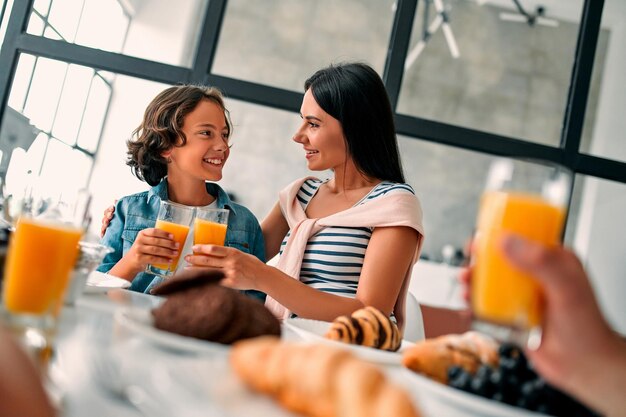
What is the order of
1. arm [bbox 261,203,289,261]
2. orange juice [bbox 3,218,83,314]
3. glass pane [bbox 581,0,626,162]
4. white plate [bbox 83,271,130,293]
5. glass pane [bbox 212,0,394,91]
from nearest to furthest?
orange juice [bbox 3,218,83,314] < white plate [bbox 83,271,130,293] < arm [bbox 261,203,289,261] < glass pane [bbox 581,0,626,162] < glass pane [bbox 212,0,394,91]

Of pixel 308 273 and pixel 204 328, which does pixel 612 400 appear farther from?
pixel 308 273

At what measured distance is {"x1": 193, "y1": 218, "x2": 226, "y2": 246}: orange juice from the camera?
1.63 m

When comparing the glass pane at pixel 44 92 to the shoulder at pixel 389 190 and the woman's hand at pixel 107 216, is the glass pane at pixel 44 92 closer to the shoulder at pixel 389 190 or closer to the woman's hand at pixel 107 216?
the woman's hand at pixel 107 216

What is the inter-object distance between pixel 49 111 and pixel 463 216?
17.8 feet

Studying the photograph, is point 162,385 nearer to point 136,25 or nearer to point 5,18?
point 5,18

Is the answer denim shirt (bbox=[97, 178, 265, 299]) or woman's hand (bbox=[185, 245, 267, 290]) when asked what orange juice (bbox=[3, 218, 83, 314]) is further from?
denim shirt (bbox=[97, 178, 265, 299])

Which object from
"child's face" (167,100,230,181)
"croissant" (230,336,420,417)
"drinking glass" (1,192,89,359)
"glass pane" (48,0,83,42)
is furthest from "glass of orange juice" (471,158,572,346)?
"glass pane" (48,0,83,42)

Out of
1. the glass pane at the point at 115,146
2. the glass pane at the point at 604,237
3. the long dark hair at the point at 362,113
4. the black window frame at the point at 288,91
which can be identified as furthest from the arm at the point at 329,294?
the glass pane at the point at 115,146

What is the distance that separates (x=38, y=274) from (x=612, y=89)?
6689 millimetres

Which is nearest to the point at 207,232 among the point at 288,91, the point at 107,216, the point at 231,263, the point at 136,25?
the point at 231,263

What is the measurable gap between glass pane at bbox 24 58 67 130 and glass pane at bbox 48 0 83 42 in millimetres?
292

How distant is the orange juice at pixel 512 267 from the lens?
2.13 feet

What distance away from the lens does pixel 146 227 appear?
Result: 2170mm

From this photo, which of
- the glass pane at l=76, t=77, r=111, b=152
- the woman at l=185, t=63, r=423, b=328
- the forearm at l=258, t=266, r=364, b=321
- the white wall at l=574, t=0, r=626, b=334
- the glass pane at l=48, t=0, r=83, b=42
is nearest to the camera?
the forearm at l=258, t=266, r=364, b=321
